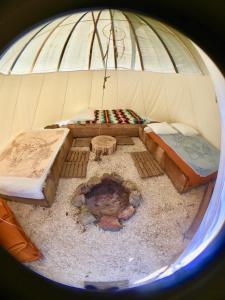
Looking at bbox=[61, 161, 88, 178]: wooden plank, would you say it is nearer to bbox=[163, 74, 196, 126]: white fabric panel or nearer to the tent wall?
the tent wall

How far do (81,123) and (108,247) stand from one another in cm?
41

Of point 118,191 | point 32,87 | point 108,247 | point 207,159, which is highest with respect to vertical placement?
point 32,87

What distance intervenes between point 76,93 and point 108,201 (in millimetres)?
384

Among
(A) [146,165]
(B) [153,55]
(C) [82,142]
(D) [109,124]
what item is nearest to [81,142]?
(C) [82,142]

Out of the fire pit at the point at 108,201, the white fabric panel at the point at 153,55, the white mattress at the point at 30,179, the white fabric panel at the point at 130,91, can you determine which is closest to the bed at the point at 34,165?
the white mattress at the point at 30,179

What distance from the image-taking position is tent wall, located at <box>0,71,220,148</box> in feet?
1.60

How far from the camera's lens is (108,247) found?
1.97 feet

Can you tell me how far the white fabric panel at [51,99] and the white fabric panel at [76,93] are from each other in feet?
0.06

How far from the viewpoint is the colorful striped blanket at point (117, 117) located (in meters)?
0.60

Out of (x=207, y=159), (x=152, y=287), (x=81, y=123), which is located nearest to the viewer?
(x=152, y=287)

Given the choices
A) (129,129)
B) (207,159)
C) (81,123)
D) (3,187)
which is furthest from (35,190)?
(207,159)

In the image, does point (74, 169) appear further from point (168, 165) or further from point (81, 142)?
point (168, 165)

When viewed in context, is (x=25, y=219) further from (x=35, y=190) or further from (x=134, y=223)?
(x=134, y=223)

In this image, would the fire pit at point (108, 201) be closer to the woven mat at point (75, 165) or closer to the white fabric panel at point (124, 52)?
the woven mat at point (75, 165)
